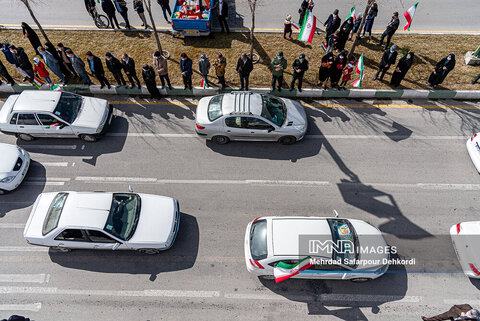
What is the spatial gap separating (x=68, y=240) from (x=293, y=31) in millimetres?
13017

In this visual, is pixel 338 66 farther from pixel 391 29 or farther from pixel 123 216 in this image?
pixel 123 216

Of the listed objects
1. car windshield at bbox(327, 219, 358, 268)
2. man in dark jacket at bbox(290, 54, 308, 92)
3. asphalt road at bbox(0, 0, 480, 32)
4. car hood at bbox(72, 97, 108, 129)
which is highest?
asphalt road at bbox(0, 0, 480, 32)

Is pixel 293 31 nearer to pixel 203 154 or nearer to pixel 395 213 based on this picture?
pixel 203 154

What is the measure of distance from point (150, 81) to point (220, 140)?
12.1 ft

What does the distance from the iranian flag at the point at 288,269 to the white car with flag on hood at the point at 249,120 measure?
4471mm

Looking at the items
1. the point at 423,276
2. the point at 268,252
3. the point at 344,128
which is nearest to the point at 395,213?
the point at 423,276

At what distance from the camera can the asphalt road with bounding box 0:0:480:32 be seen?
14.7 m

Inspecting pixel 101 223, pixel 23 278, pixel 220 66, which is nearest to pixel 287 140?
pixel 220 66

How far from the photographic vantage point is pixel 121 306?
7.38m

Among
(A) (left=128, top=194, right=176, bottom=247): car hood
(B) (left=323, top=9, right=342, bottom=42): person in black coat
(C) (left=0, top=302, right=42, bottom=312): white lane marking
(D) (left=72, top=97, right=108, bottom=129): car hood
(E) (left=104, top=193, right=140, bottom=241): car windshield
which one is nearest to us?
(C) (left=0, top=302, right=42, bottom=312): white lane marking

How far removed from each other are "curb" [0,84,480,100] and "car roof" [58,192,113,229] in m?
5.56

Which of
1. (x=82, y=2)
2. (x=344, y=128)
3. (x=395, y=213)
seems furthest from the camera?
(x=82, y=2)

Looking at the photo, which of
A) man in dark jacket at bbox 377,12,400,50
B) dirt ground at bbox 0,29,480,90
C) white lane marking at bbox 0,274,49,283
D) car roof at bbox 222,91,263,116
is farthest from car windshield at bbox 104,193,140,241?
man in dark jacket at bbox 377,12,400,50

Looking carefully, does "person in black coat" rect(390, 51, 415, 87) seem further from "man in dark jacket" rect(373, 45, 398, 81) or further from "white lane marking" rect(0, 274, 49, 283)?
"white lane marking" rect(0, 274, 49, 283)
